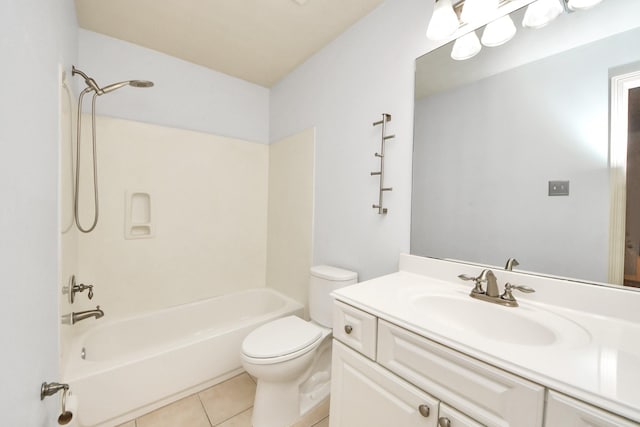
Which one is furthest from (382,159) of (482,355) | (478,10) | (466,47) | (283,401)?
(283,401)

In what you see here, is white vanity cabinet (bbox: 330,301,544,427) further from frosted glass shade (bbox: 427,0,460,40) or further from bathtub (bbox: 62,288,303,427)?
frosted glass shade (bbox: 427,0,460,40)

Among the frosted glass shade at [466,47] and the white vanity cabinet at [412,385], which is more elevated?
the frosted glass shade at [466,47]

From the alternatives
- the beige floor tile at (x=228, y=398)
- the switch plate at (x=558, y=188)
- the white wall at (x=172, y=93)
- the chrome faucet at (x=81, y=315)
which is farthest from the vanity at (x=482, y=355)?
the white wall at (x=172, y=93)

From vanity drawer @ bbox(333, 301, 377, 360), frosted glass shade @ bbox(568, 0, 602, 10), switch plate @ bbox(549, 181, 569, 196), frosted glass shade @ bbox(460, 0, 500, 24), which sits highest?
frosted glass shade @ bbox(460, 0, 500, 24)

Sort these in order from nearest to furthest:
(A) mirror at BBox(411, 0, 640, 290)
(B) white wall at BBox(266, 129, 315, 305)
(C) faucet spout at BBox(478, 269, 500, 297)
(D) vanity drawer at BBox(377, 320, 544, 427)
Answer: (D) vanity drawer at BBox(377, 320, 544, 427), (A) mirror at BBox(411, 0, 640, 290), (C) faucet spout at BBox(478, 269, 500, 297), (B) white wall at BBox(266, 129, 315, 305)

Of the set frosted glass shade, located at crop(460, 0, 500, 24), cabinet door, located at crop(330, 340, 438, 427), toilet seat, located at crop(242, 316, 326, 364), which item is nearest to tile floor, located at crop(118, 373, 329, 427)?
toilet seat, located at crop(242, 316, 326, 364)

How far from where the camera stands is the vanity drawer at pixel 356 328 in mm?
881

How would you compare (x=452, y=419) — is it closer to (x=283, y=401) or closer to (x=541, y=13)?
(x=283, y=401)

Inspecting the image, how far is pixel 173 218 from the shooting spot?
2035mm

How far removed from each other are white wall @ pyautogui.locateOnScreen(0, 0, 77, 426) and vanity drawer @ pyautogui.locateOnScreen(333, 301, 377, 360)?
2.85ft

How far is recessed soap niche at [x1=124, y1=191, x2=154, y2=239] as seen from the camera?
1841 millimetres

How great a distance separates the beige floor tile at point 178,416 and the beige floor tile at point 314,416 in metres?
0.53

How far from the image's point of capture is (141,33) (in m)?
1.74

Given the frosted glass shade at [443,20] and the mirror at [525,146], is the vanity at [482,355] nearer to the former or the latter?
the mirror at [525,146]
